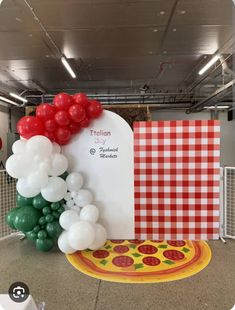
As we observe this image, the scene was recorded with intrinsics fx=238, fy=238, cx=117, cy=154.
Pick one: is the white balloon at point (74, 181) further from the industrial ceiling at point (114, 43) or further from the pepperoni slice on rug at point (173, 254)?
the industrial ceiling at point (114, 43)

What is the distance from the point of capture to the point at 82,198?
2662 mm

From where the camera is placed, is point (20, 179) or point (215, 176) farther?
point (215, 176)

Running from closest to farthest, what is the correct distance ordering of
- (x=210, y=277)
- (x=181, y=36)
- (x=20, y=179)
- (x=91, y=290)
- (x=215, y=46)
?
1. (x=91, y=290)
2. (x=210, y=277)
3. (x=20, y=179)
4. (x=181, y=36)
5. (x=215, y=46)

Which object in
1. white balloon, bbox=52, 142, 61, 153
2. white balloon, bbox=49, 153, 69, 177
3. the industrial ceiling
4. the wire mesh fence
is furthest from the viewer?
the industrial ceiling

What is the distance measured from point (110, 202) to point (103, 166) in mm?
443

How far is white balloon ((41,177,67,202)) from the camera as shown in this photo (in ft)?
8.12

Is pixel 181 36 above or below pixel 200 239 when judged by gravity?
above

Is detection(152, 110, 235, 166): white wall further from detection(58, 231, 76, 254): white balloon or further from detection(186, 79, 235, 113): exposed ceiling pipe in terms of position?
detection(58, 231, 76, 254): white balloon

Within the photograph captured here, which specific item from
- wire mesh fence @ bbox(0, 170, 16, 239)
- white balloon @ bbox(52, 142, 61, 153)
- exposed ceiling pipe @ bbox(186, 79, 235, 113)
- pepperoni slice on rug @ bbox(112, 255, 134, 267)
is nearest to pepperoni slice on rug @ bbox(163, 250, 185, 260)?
pepperoni slice on rug @ bbox(112, 255, 134, 267)

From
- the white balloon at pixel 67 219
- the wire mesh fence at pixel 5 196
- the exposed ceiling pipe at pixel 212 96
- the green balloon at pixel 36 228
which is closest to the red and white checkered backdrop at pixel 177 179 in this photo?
the white balloon at pixel 67 219

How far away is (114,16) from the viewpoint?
360cm

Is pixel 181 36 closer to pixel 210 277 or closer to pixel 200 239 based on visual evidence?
pixel 200 239

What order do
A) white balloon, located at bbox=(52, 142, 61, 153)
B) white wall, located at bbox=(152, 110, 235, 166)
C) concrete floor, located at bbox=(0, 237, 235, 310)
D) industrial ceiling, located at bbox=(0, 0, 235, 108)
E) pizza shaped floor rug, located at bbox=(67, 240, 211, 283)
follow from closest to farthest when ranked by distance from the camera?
concrete floor, located at bbox=(0, 237, 235, 310) → pizza shaped floor rug, located at bbox=(67, 240, 211, 283) → white balloon, located at bbox=(52, 142, 61, 153) → industrial ceiling, located at bbox=(0, 0, 235, 108) → white wall, located at bbox=(152, 110, 235, 166)

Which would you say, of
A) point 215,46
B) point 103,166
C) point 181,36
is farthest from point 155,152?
point 215,46
